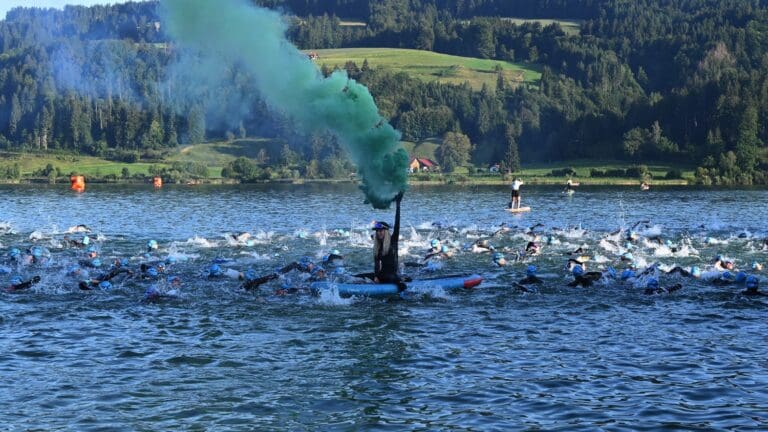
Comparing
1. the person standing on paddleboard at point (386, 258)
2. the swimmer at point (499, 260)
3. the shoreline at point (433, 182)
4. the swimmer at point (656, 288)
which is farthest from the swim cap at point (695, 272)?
the shoreline at point (433, 182)

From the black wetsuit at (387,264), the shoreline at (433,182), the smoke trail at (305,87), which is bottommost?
the black wetsuit at (387,264)

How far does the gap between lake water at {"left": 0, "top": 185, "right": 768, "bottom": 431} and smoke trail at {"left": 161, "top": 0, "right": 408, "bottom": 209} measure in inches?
231

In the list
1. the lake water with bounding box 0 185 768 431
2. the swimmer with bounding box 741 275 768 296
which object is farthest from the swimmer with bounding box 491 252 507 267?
the swimmer with bounding box 741 275 768 296

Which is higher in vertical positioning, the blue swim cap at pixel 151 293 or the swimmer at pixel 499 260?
the swimmer at pixel 499 260

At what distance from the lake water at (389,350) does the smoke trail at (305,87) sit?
5873mm

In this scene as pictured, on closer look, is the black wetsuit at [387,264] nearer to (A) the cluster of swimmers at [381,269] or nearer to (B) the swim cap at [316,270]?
(A) the cluster of swimmers at [381,269]

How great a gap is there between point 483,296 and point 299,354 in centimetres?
1230

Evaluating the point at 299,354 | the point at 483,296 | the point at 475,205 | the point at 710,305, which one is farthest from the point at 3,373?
the point at 475,205

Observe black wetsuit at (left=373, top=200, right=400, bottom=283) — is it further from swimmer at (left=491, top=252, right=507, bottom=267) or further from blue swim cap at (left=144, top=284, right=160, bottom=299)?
swimmer at (left=491, top=252, right=507, bottom=267)

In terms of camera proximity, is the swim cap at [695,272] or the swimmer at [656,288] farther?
the swim cap at [695,272]

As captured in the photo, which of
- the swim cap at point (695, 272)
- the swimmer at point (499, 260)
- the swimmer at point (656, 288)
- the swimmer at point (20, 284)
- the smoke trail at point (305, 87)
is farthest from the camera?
the swimmer at point (499, 260)

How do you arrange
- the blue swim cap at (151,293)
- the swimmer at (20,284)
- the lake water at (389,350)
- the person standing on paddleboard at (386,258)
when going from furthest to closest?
the swimmer at (20,284)
the person standing on paddleboard at (386,258)
the blue swim cap at (151,293)
the lake water at (389,350)

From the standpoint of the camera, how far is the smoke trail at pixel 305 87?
4331cm

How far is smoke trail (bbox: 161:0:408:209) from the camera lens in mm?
43312
